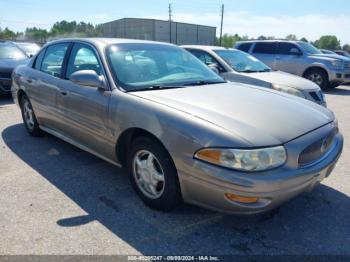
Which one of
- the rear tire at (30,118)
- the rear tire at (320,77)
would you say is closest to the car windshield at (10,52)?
the rear tire at (30,118)

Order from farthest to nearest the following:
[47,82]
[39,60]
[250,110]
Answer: [39,60] < [47,82] < [250,110]

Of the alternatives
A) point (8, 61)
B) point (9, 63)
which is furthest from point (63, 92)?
point (8, 61)

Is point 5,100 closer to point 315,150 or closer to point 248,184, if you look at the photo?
point 248,184

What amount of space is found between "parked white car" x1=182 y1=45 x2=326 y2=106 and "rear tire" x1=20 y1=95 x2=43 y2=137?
3.36m

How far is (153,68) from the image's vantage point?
3.75 meters

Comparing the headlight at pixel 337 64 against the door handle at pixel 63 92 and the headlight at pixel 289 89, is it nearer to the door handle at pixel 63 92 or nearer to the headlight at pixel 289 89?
the headlight at pixel 289 89

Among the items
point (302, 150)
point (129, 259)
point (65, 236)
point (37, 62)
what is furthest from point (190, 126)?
point (37, 62)

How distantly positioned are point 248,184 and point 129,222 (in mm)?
1160

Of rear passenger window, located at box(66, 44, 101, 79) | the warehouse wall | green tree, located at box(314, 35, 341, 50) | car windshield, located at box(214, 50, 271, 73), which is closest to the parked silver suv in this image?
car windshield, located at box(214, 50, 271, 73)

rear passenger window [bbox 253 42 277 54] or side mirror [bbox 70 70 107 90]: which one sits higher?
side mirror [bbox 70 70 107 90]

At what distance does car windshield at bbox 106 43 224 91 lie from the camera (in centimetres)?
348

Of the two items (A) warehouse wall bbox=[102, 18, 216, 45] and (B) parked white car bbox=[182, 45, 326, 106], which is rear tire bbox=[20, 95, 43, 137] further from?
(A) warehouse wall bbox=[102, 18, 216, 45]

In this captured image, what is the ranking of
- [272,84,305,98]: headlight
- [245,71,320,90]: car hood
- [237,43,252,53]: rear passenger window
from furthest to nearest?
[237,43,252,53]: rear passenger window → [245,71,320,90]: car hood → [272,84,305,98]: headlight

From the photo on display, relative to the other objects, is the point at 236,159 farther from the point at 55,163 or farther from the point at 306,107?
the point at 55,163
